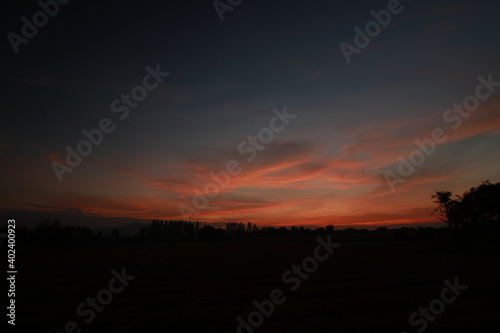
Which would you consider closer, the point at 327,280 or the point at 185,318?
the point at 185,318

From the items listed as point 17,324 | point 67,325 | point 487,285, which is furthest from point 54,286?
point 487,285

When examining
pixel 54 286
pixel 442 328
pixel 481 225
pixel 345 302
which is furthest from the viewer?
pixel 481 225

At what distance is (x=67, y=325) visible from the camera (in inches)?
387

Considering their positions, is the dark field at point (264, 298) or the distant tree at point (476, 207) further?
the distant tree at point (476, 207)

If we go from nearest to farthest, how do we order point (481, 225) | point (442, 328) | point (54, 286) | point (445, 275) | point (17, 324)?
point (442, 328) → point (17, 324) → point (54, 286) → point (445, 275) → point (481, 225)

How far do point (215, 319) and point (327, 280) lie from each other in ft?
32.8

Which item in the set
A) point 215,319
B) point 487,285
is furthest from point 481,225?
point 215,319

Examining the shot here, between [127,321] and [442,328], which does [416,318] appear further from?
[127,321]

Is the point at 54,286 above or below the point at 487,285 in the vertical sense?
above

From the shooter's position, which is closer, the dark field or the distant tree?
the dark field

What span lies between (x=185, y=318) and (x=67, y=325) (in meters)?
4.68

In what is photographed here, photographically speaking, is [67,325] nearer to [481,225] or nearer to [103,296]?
[103,296]

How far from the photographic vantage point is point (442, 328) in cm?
888

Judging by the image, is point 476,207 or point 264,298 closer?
point 264,298
